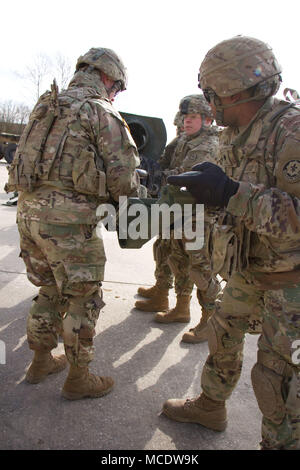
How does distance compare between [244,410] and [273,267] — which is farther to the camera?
[244,410]

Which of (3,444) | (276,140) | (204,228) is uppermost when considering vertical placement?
(276,140)

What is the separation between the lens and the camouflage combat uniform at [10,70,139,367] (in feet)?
7.20

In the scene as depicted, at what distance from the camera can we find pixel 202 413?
2.22 metres

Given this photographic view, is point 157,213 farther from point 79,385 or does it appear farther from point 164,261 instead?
point 164,261

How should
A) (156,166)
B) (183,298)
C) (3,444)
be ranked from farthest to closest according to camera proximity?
(156,166) < (183,298) < (3,444)

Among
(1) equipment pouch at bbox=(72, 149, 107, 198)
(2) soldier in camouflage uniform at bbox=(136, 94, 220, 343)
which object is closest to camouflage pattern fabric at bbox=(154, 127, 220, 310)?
(2) soldier in camouflage uniform at bbox=(136, 94, 220, 343)

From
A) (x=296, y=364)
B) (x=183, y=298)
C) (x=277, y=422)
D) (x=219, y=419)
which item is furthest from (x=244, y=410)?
(x=183, y=298)

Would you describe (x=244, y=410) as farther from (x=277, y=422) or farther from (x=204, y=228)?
(x=204, y=228)

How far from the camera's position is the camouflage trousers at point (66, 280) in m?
2.22

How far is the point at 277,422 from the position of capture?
173 centimetres

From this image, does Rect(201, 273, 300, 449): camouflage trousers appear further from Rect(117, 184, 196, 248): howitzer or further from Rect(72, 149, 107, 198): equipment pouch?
Rect(72, 149, 107, 198): equipment pouch

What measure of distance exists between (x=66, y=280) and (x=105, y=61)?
4.70 feet

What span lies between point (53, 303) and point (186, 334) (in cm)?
129

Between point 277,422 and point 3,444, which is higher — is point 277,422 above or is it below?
above
